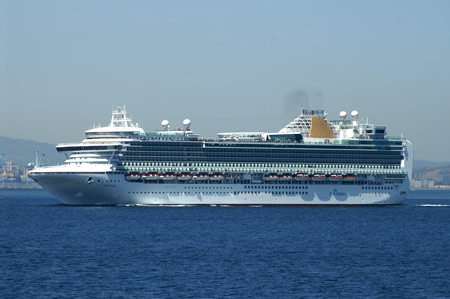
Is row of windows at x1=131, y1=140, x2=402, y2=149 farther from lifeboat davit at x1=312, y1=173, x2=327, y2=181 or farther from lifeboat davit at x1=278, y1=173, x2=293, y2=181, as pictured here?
lifeboat davit at x1=312, y1=173, x2=327, y2=181

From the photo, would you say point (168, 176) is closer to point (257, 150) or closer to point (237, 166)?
point (237, 166)

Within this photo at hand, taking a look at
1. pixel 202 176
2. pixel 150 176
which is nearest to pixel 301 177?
pixel 202 176

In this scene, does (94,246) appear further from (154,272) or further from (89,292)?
(89,292)

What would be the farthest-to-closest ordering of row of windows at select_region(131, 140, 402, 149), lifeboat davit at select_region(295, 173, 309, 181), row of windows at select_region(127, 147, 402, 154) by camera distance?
1. lifeboat davit at select_region(295, 173, 309, 181)
2. row of windows at select_region(131, 140, 402, 149)
3. row of windows at select_region(127, 147, 402, 154)

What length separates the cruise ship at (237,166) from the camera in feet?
347

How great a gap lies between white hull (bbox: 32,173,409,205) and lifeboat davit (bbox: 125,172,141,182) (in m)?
0.63

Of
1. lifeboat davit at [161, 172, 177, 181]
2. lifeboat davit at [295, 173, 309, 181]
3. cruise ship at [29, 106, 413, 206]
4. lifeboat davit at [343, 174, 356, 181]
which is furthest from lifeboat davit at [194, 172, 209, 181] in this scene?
lifeboat davit at [343, 174, 356, 181]

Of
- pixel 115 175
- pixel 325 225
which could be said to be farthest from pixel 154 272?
pixel 115 175

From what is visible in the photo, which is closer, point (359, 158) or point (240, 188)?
point (240, 188)

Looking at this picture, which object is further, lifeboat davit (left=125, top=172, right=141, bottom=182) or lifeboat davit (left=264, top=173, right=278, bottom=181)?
lifeboat davit (left=264, top=173, right=278, bottom=181)

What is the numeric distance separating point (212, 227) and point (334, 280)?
31068 mm

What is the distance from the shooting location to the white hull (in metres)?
104

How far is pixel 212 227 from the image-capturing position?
266 ft

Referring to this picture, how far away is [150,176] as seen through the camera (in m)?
108
